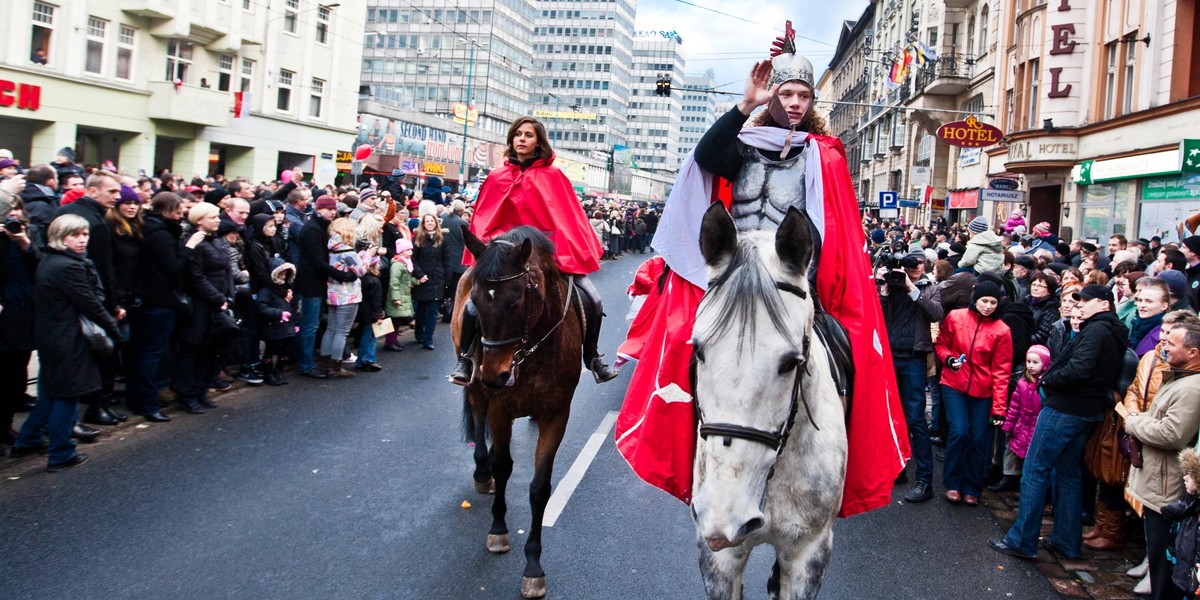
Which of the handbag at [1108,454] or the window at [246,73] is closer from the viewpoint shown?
the handbag at [1108,454]

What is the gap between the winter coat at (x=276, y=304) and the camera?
1003 cm

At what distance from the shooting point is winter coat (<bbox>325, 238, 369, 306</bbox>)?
35.4ft

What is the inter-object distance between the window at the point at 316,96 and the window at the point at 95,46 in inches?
431

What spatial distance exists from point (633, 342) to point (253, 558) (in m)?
2.67

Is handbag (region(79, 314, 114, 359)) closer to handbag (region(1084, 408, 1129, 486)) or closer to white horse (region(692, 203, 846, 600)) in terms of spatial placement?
white horse (region(692, 203, 846, 600))

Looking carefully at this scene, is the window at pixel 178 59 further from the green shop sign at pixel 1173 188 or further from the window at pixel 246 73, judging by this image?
the green shop sign at pixel 1173 188

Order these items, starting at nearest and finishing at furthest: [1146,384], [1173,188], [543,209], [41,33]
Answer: [1146,384], [543,209], [1173,188], [41,33]

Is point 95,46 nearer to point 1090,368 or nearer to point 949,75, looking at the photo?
point 1090,368

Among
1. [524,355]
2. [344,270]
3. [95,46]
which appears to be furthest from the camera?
[95,46]

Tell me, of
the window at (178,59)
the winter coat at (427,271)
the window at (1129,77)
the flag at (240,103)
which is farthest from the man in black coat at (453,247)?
the flag at (240,103)

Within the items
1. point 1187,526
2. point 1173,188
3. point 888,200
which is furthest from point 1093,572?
point 888,200

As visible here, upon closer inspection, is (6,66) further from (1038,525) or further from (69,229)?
(1038,525)

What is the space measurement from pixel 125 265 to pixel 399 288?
518 cm

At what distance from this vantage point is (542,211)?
656 centimetres
